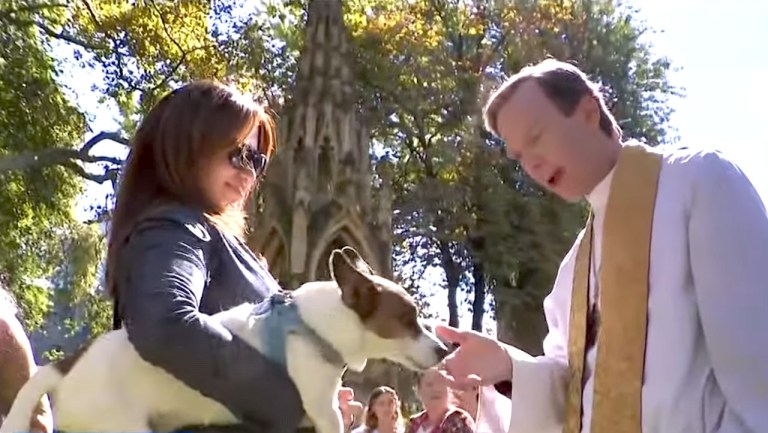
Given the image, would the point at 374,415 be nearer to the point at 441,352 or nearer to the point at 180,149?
the point at 441,352

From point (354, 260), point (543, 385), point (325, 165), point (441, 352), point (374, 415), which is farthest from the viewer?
point (325, 165)

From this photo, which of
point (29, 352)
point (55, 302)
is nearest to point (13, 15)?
point (55, 302)

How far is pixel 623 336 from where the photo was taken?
2.70 meters

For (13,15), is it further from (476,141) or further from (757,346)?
(757,346)

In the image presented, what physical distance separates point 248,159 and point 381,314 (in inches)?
18.5

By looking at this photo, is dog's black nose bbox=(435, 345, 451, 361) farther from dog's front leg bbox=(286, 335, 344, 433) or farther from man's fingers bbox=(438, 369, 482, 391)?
dog's front leg bbox=(286, 335, 344, 433)

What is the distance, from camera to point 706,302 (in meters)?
2.50

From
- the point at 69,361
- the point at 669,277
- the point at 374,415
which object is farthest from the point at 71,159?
the point at 669,277

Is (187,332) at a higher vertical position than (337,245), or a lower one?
lower

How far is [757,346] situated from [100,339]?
1398 millimetres

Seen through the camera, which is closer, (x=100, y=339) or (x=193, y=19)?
(x=100, y=339)

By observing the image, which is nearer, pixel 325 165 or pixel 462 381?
pixel 462 381

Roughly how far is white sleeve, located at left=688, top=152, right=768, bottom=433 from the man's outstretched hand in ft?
1.91

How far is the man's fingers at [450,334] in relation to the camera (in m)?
2.88
